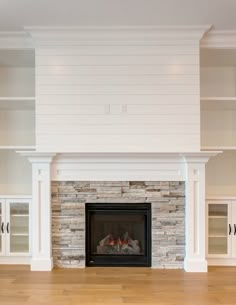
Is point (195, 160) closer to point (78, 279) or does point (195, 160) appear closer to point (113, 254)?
point (113, 254)

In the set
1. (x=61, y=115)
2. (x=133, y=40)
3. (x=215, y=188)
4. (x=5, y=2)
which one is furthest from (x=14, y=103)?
(x=215, y=188)

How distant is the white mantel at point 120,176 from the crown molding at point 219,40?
4.14ft

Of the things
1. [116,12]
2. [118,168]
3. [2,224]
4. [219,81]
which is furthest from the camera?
[219,81]

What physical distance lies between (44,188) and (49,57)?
1491 mm

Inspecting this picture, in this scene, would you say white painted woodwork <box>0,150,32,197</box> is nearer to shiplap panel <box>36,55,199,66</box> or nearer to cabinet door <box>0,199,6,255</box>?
cabinet door <box>0,199,6,255</box>

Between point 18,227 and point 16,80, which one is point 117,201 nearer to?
point 18,227

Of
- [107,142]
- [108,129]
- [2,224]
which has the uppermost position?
[108,129]

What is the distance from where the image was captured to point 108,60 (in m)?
4.03

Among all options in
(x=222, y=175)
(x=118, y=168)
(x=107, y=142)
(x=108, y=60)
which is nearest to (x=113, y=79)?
(x=108, y=60)

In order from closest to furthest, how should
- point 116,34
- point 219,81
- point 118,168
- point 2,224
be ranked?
1. point 116,34
2. point 118,168
3. point 2,224
4. point 219,81

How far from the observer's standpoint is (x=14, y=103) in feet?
14.0

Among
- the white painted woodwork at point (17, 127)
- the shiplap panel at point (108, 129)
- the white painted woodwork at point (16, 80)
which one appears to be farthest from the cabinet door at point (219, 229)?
the white painted woodwork at point (16, 80)

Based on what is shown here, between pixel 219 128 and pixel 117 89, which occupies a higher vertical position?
pixel 117 89

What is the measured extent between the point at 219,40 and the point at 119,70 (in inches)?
46.2
